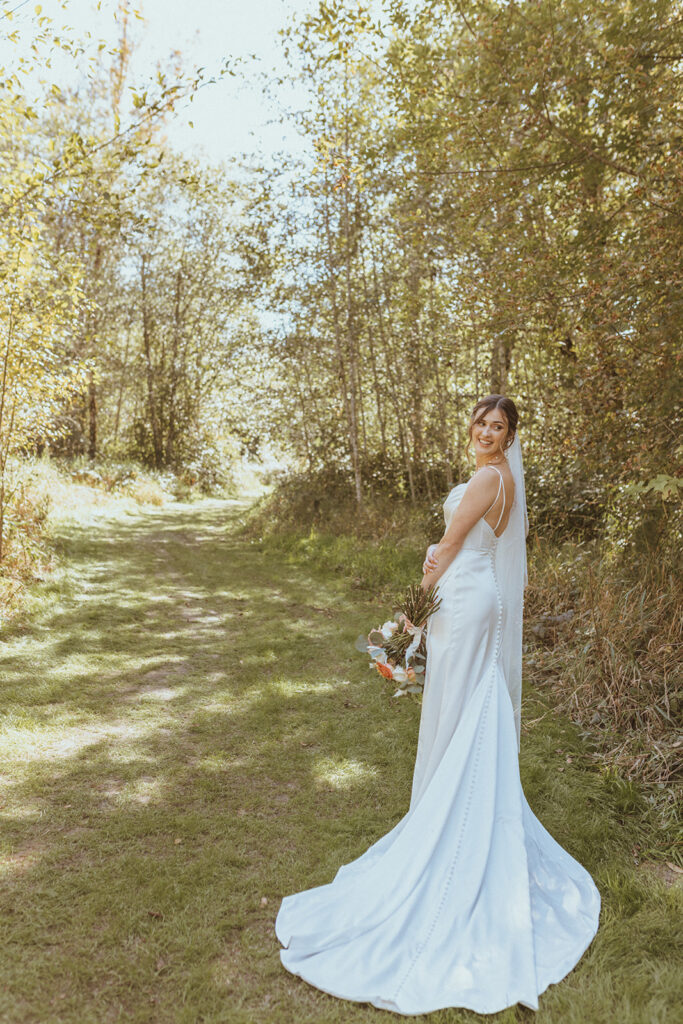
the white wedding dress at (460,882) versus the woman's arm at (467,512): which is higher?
the woman's arm at (467,512)

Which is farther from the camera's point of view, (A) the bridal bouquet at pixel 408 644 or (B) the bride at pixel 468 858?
(A) the bridal bouquet at pixel 408 644

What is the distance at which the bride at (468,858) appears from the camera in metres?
2.38

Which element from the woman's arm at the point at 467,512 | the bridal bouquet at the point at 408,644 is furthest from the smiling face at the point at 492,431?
the bridal bouquet at the point at 408,644

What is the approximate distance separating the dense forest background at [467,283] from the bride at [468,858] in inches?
51.3

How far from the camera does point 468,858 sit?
2.62m

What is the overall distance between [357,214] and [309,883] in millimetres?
9468

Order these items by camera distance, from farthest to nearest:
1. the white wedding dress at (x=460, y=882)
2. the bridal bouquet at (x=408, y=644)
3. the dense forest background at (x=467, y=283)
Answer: the dense forest background at (x=467, y=283) → the bridal bouquet at (x=408, y=644) → the white wedding dress at (x=460, y=882)

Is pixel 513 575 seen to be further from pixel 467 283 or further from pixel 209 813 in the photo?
pixel 467 283

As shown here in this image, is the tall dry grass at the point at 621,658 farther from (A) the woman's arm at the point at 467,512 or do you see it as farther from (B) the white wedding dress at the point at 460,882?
(A) the woman's arm at the point at 467,512

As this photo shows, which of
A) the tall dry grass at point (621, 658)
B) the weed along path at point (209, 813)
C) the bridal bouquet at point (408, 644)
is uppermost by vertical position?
the bridal bouquet at point (408, 644)

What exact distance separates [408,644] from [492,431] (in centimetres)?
100

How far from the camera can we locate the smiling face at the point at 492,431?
117 inches

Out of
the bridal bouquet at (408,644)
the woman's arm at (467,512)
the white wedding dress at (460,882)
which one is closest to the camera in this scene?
the white wedding dress at (460,882)

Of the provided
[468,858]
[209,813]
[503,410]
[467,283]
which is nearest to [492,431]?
[503,410]
